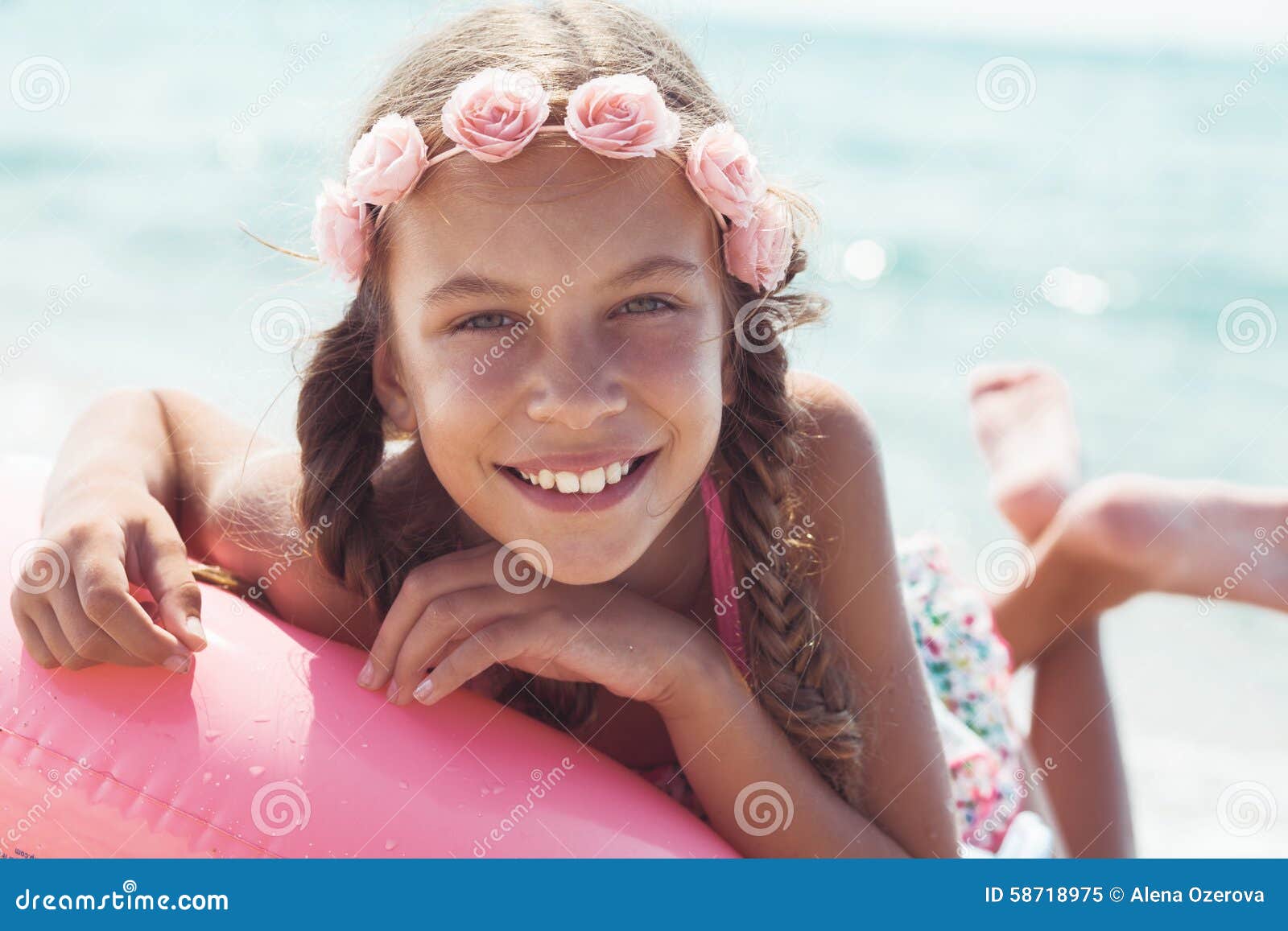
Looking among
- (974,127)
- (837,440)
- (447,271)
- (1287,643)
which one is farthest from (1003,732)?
(974,127)

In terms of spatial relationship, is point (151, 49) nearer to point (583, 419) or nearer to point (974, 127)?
point (974, 127)

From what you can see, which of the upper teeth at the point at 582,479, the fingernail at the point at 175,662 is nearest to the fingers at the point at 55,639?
the fingernail at the point at 175,662

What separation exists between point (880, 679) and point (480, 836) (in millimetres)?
913

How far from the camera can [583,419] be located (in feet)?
6.46

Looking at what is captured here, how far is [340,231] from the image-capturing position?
2.21 m

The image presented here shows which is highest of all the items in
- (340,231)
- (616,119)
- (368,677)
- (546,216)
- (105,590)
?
(616,119)

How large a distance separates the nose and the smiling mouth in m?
0.14

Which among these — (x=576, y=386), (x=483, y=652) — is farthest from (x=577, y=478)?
(x=483, y=652)

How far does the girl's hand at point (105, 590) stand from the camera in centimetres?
204

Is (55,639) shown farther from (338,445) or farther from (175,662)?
(338,445)

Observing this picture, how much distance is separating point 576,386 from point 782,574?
0.71 metres

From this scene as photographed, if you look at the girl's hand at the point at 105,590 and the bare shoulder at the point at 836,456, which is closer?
the girl's hand at the point at 105,590

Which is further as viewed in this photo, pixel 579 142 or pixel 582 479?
pixel 582 479

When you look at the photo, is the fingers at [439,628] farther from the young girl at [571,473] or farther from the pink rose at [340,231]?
the pink rose at [340,231]
